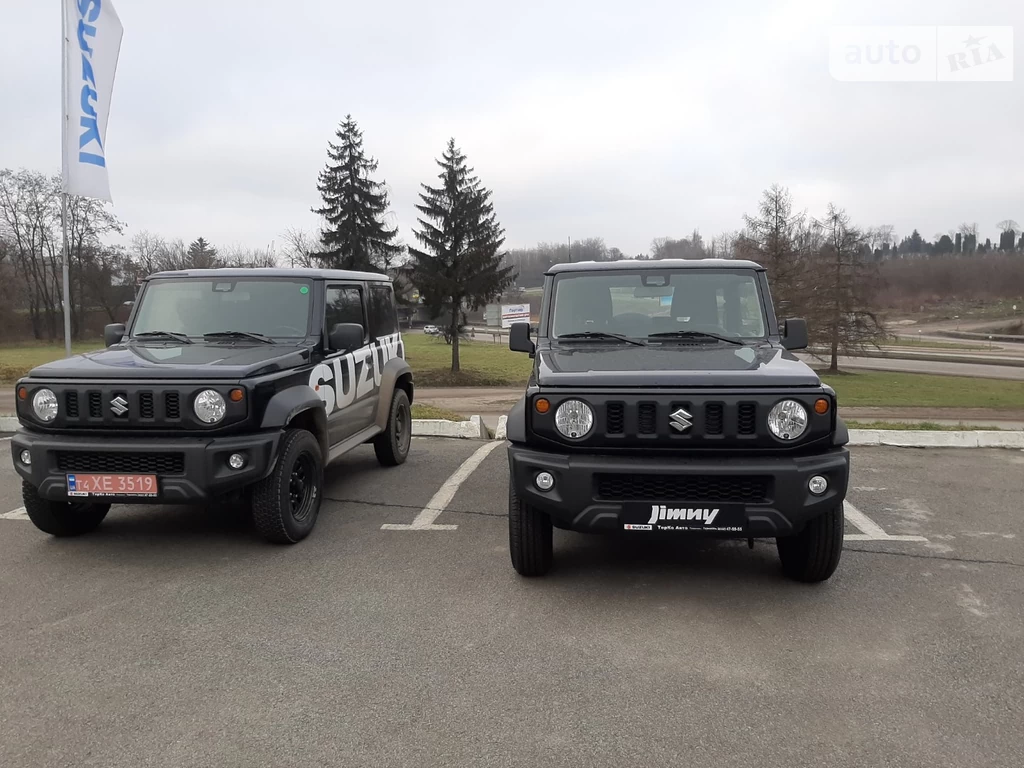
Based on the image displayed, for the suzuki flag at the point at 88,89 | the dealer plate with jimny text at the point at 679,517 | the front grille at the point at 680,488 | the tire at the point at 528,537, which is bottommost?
the tire at the point at 528,537

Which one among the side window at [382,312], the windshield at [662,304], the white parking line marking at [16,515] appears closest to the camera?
the windshield at [662,304]

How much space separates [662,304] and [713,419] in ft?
4.70

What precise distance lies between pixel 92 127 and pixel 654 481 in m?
10.3

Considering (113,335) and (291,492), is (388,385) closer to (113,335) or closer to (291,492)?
(291,492)

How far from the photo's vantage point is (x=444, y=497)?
668 cm

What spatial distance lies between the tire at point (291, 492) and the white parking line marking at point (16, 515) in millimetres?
2356

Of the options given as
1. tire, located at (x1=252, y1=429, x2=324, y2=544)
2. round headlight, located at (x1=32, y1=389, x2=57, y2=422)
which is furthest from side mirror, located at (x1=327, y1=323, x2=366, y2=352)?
round headlight, located at (x1=32, y1=389, x2=57, y2=422)

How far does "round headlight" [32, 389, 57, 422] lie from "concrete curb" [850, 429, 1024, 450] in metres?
8.21

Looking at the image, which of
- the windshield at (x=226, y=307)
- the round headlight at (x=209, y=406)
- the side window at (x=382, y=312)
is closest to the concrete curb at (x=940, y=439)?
the side window at (x=382, y=312)

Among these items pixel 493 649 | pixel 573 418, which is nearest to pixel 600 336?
pixel 573 418

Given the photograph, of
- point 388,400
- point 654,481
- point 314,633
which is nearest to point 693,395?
point 654,481

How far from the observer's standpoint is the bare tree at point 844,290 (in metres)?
34.2

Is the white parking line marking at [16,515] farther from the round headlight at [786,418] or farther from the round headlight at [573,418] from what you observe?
the round headlight at [786,418]

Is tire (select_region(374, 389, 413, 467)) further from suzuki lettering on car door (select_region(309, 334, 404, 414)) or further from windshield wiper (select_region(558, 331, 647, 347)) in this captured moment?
windshield wiper (select_region(558, 331, 647, 347))
